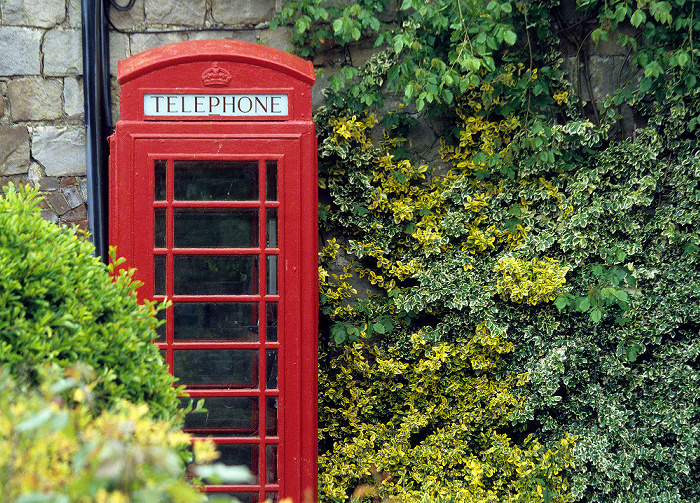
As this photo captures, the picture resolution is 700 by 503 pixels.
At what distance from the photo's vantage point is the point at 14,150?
376 centimetres

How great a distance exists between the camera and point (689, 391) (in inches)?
141

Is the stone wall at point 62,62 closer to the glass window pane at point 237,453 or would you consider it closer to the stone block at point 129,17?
the stone block at point 129,17

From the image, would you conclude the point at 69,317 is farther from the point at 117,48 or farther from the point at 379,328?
the point at 117,48

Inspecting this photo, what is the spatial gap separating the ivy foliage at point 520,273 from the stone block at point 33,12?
143 cm

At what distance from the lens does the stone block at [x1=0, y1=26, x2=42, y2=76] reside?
3.68 m

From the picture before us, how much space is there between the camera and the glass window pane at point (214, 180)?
9.23 ft

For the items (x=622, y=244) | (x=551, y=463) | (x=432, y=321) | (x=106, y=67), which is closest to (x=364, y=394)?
(x=432, y=321)

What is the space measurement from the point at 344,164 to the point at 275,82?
3.30 feet

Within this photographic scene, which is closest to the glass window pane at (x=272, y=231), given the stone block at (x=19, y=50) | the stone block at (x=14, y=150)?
the stone block at (x=14, y=150)

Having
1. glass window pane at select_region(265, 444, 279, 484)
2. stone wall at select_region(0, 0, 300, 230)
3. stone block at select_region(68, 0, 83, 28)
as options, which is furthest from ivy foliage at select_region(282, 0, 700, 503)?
stone block at select_region(68, 0, 83, 28)

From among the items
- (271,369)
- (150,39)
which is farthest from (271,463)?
(150,39)

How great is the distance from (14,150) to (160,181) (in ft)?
5.19

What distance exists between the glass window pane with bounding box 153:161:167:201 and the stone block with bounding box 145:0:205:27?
1406 mm

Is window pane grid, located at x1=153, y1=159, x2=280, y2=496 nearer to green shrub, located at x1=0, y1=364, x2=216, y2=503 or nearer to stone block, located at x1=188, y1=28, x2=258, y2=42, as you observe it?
stone block, located at x1=188, y1=28, x2=258, y2=42
